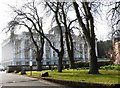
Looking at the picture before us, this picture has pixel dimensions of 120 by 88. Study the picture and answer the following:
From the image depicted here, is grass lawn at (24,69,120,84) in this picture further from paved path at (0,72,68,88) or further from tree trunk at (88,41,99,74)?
paved path at (0,72,68,88)

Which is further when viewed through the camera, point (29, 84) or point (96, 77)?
point (29, 84)

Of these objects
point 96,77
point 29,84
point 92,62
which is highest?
point 92,62

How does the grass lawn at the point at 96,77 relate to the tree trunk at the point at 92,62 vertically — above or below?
below

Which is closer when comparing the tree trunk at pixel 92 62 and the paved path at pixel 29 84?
the paved path at pixel 29 84

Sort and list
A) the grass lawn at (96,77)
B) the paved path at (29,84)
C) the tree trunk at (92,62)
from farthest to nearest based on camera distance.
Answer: the tree trunk at (92,62), the paved path at (29,84), the grass lawn at (96,77)

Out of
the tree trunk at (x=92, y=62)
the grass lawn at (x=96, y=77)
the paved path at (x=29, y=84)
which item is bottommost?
the paved path at (x=29, y=84)

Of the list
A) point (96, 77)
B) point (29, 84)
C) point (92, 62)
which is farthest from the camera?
point (92, 62)

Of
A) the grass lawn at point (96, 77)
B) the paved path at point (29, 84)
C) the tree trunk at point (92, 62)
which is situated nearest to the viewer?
the grass lawn at point (96, 77)

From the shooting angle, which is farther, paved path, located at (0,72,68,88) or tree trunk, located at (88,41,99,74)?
tree trunk, located at (88,41,99,74)

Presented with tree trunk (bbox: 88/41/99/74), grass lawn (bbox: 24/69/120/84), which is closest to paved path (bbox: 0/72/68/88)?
grass lawn (bbox: 24/69/120/84)

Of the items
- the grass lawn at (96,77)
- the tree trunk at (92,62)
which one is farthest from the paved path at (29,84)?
the tree trunk at (92,62)

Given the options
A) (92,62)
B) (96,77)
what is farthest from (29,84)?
(92,62)

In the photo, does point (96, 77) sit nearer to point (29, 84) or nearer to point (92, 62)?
point (29, 84)

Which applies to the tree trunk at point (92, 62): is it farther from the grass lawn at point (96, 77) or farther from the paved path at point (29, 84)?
the paved path at point (29, 84)
